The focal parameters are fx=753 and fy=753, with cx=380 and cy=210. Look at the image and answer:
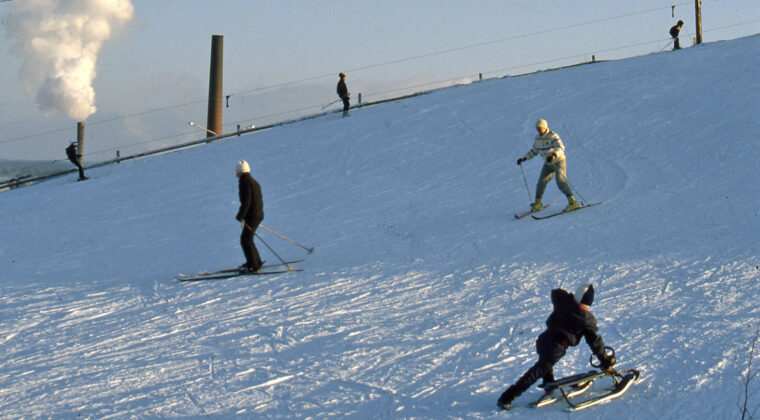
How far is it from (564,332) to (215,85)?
111ft

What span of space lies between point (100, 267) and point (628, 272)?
879 cm

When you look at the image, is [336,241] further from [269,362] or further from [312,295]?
[269,362]

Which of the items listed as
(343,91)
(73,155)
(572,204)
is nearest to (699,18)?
(343,91)

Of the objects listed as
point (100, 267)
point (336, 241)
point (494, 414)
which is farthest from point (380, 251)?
point (494, 414)

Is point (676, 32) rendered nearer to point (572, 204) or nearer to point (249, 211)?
point (572, 204)

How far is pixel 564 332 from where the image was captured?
229 inches

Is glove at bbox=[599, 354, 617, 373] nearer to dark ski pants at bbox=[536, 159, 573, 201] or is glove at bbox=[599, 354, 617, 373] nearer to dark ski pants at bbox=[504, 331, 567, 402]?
dark ski pants at bbox=[504, 331, 567, 402]

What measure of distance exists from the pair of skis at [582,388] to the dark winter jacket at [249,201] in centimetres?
603

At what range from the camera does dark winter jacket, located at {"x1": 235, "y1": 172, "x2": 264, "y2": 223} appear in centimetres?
1102

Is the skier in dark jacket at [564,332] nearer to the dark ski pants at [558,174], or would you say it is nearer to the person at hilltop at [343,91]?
the dark ski pants at [558,174]

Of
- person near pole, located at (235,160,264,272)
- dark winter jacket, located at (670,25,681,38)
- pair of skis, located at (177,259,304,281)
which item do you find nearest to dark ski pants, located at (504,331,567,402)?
pair of skis, located at (177,259,304,281)

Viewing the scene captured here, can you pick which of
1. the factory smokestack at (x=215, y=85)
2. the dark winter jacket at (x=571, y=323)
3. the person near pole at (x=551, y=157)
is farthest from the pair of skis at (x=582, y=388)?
the factory smokestack at (x=215, y=85)

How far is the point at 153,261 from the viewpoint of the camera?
516 inches

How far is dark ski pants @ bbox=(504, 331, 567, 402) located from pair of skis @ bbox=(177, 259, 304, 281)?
230 inches
